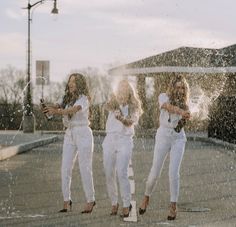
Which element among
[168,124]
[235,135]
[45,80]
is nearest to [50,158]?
[235,135]

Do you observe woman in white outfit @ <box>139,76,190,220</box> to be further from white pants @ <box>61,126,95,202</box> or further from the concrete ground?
white pants @ <box>61,126,95,202</box>

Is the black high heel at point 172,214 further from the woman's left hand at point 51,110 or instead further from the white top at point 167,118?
the woman's left hand at point 51,110

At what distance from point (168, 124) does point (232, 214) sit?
139 cm

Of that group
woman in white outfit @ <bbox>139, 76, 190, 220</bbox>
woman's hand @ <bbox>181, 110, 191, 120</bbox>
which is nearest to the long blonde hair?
woman in white outfit @ <bbox>139, 76, 190, 220</bbox>

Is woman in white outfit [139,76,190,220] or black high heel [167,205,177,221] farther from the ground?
woman in white outfit [139,76,190,220]

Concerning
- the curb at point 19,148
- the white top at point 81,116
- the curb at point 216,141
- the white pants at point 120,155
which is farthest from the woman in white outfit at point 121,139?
the curb at point 216,141

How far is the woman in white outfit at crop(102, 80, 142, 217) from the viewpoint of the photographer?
8.72 m

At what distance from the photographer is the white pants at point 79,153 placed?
8.96 metres

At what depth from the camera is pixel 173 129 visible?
8.75 meters

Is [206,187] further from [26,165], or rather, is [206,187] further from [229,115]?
[229,115]

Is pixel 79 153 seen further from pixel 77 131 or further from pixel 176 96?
pixel 176 96

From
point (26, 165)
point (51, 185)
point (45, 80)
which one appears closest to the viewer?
point (51, 185)

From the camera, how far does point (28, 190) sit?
1173cm

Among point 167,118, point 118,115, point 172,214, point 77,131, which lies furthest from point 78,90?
point 172,214
